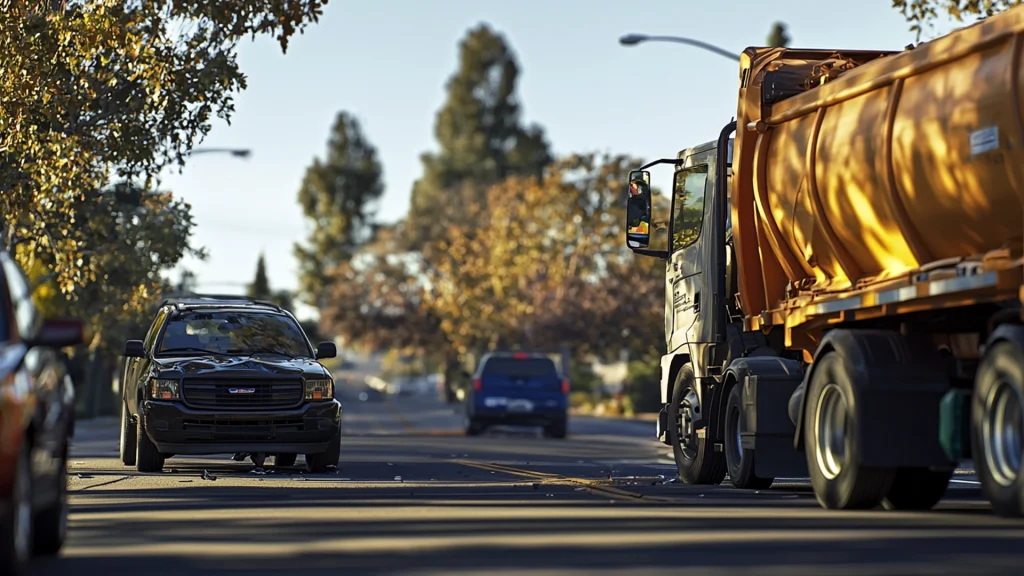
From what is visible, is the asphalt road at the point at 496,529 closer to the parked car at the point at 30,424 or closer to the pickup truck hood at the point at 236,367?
the parked car at the point at 30,424

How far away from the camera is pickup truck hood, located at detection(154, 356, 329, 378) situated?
61.6 feet

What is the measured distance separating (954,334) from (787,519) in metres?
1.75

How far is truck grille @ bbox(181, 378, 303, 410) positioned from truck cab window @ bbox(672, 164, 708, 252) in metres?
4.30

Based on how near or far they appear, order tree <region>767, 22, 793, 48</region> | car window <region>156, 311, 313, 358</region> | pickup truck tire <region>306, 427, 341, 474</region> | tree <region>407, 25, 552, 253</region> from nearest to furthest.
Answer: pickup truck tire <region>306, 427, 341, 474</region>
car window <region>156, 311, 313, 358</region>
tree <region>767, 22, 793, 48</region>
tree <region>407, 25, 552, 253</region>

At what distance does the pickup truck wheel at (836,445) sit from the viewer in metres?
12.8

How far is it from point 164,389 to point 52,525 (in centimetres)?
885

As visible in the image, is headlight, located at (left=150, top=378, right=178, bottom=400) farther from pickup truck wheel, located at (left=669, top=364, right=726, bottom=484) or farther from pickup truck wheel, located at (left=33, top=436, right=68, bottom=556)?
pickup truck wheel, located at (left=33, top=436, right=68, bottom=556)

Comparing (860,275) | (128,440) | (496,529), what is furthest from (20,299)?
(128,440)

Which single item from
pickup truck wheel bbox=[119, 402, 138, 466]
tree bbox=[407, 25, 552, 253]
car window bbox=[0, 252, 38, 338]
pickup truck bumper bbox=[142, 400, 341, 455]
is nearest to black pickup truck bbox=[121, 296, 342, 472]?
pickup truck bumper bbox=[142, 400, 341, 455]

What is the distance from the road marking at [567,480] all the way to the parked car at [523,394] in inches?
517

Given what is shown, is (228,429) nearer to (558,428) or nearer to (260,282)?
(558,428)

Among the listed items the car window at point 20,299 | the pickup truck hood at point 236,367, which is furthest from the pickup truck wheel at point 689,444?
the car window at point 20,299

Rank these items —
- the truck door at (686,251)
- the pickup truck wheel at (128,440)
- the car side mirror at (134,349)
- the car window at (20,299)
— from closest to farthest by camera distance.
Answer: the car window at (20,299) → the truck door at (686,251) → the car side mirror at (134,349) → the pickup truck wheel at (128,440)

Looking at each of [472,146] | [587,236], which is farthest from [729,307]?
[472,146]
